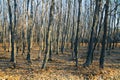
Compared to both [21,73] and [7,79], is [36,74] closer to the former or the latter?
[21,73]

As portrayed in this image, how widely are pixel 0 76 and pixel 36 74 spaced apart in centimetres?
228

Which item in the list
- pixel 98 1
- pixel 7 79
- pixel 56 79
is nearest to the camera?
pixel 7 79

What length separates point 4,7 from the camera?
43.1 meters

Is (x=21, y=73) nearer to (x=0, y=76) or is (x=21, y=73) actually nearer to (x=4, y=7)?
(x=0, y=76)

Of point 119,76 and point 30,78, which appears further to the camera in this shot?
point 119,76

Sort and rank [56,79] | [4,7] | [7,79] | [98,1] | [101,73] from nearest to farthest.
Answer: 1. [7,79]
2. [56,79]
3. [101,73]
4. [98,1]
5. [4,7]

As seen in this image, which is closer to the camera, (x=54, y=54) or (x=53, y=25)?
(x=54, y=54)

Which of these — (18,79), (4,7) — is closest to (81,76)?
(18,79)

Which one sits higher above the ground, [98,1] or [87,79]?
[98,1]

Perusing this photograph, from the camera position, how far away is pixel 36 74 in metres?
14.7

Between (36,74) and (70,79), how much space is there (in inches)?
83.1

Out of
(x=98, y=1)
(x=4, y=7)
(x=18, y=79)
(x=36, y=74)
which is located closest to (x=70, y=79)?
(x=36, y=74)

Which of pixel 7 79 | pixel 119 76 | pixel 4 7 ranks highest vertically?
pixel 4 7

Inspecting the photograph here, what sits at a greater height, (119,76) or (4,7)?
(4,7)
